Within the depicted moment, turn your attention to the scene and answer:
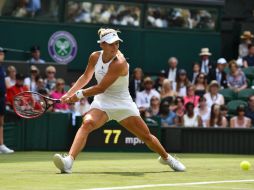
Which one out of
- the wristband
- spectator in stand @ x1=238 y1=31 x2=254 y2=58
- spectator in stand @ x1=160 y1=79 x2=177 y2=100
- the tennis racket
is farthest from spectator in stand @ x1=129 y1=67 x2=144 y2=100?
the wristband

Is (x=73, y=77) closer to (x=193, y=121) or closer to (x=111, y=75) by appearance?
(x=193, y=121)

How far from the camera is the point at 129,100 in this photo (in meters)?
11.6

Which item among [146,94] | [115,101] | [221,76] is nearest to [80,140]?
[115,101]

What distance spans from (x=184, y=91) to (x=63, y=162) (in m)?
9.69

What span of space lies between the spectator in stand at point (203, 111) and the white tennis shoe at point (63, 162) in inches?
332

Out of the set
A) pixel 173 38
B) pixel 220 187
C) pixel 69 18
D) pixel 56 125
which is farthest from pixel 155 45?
pixel 220 187

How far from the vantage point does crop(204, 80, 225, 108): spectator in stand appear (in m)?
19.6

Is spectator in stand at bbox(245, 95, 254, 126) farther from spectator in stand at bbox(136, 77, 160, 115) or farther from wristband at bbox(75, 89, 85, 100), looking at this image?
wristband at bbox(75, 89, 85, 100)

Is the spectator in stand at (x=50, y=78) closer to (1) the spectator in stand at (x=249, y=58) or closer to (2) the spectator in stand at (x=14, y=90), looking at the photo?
(2) the spectator in stand at (x=14, y=90)

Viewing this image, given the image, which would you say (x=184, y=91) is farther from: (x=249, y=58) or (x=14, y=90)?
(x=14, y=90)

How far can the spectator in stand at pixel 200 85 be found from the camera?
20281mm

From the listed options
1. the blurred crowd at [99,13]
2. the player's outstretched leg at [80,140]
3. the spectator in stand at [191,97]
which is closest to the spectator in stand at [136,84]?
the spectator in stand at [191,97]

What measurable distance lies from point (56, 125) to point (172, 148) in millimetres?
2544

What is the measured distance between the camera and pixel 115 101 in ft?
37.6
